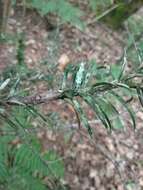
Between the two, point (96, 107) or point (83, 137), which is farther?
point (83, 137)

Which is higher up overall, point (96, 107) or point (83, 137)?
point (96, 107)

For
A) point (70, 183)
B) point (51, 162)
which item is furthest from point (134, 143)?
point (51, 162)

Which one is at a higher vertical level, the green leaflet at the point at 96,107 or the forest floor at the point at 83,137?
the green leaflet at the point at 96,107

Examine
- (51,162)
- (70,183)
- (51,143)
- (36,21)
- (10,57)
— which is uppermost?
(36,21)

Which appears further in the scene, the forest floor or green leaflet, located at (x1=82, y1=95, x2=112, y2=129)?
the forest floor

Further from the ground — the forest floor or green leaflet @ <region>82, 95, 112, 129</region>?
green leaflet @ <region>82, 95, 112, 129</region>

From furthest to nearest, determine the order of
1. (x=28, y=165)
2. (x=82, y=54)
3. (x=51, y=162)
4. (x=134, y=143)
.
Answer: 1. (x=82, y=54)
2. (x=134, y=143)
3. (x=51, y=162)
4. (x=28, y=165)

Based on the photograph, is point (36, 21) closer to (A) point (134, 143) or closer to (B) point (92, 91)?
(A) point (134, 143)

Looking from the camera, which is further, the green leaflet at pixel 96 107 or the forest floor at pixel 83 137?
the forest floor at pixel 83 137
